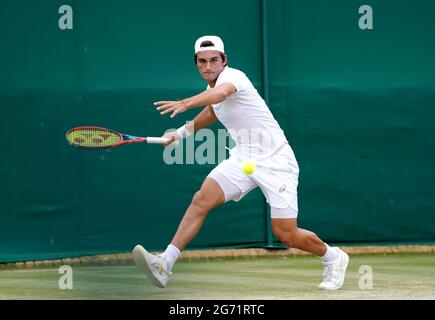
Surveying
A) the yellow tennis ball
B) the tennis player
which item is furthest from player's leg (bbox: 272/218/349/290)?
the yellow tennis ball

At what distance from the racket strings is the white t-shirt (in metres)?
0.70

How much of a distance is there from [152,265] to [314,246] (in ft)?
3.44

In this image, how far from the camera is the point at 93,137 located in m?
6.88

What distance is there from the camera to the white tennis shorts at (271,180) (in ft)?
22.0

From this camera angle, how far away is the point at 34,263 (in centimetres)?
900

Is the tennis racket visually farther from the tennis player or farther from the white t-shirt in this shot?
the white t-shirt

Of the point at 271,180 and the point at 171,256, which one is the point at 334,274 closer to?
the point at 271,180

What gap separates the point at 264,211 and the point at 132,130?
1.43 metres

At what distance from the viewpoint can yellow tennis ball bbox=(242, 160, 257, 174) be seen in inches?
264
